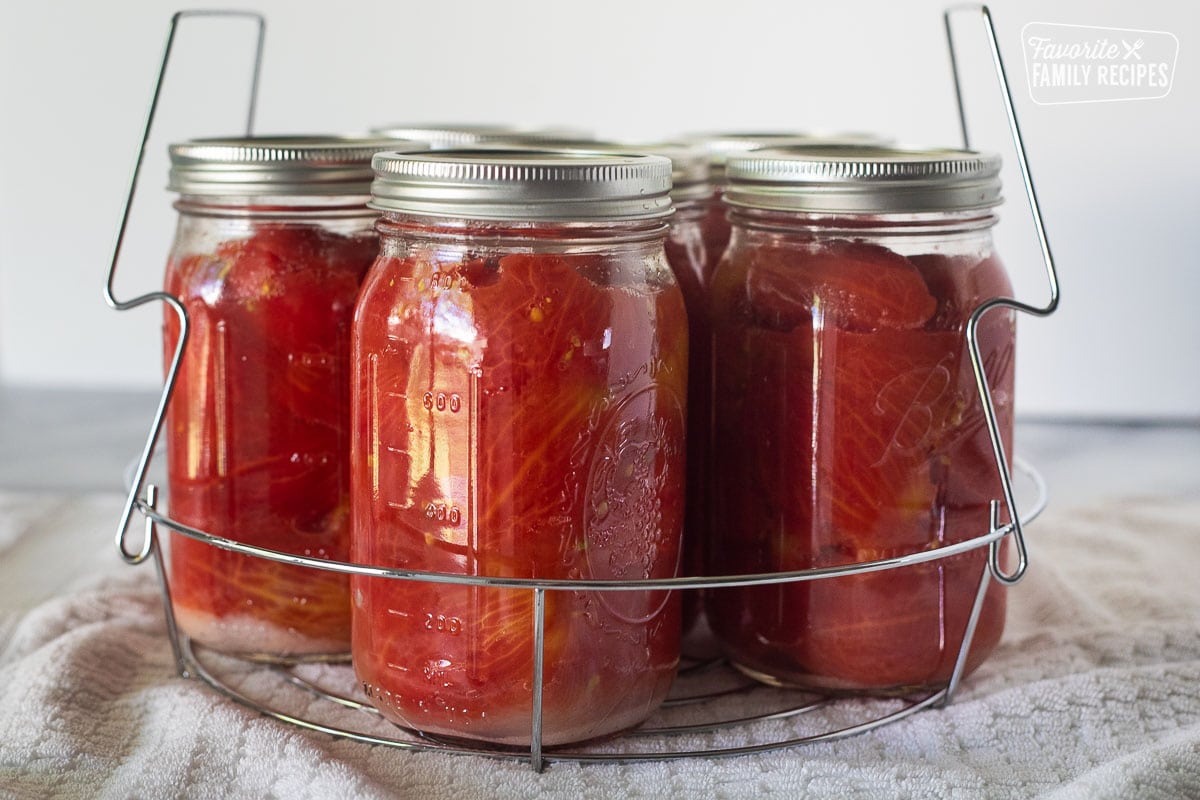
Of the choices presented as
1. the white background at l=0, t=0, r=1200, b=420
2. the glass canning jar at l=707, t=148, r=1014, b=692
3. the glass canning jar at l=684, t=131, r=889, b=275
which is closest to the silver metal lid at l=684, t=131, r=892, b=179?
the glass canning jar at l=684, t=131, r=889, b=275

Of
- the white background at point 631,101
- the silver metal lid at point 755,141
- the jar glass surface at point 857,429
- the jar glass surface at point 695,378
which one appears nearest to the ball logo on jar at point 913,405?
the jar glass surface at point 857,429

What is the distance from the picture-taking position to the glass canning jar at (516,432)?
1.87ft

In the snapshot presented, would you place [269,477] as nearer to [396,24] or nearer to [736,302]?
[736,302]

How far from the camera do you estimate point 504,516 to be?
1.92ft

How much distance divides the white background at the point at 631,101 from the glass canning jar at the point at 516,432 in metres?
0.77

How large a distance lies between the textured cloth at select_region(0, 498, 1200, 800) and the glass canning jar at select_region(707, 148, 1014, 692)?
0.17 feet

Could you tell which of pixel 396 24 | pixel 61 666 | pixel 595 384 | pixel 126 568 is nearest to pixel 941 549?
pixel 595 384

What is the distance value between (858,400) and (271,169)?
1.02 ft

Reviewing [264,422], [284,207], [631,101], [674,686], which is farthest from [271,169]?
[631,101]

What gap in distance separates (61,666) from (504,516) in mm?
284

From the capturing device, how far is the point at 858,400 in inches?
25.1

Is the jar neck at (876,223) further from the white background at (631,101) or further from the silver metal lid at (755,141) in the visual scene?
the white background at (631,101)

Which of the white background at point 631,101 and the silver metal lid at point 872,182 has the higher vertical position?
the silver metal lid at point 872,182

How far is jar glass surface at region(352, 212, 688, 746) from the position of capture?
574 mm
